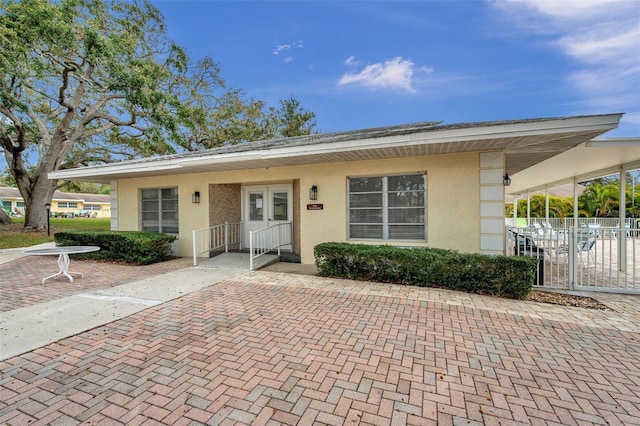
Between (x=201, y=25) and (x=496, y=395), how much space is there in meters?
19.7

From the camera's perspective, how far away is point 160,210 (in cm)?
1052

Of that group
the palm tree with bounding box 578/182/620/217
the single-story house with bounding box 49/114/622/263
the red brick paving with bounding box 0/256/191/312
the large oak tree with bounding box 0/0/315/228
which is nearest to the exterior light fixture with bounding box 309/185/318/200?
the single-story house with bounding box 49/114/622/263

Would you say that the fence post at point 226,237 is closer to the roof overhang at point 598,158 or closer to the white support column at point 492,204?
the white support column at point 492,204

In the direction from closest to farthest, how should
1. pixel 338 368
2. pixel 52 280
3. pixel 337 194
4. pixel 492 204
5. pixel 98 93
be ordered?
pixel 338 368 → pixel 492 204 → pixel 52 280 → pixel 337 194 → pixel 98 93

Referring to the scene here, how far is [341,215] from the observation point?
7809mm

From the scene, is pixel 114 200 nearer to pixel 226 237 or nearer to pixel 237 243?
pixel 226 237

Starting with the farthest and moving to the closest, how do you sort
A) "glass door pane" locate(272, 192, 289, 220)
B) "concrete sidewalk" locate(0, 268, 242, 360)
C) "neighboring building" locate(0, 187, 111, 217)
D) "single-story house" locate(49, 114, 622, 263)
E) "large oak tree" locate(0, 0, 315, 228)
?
"neighboring building" locate(0, 187, 111, 217)
"large oak tree" locate(0, 0, 315, 228)
"glass door pane" locate(272, 192, 289, 220)
"single-story house" locate(49, 114, 622, 263)
"concrete sidewalk" locate(0, 268, 242, 360)

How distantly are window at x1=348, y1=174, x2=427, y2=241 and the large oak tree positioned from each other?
42.5ft

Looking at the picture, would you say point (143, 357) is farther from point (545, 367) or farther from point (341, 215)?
point (341, 215)

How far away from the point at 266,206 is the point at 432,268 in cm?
582

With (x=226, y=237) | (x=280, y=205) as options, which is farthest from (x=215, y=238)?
(x=280, y=205)

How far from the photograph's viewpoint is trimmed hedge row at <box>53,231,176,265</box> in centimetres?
847

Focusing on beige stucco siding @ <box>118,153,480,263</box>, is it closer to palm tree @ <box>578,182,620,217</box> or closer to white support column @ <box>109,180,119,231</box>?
white support column @ <box>109,180,119,231</box>

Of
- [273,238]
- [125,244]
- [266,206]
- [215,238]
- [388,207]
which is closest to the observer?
[388,207]
